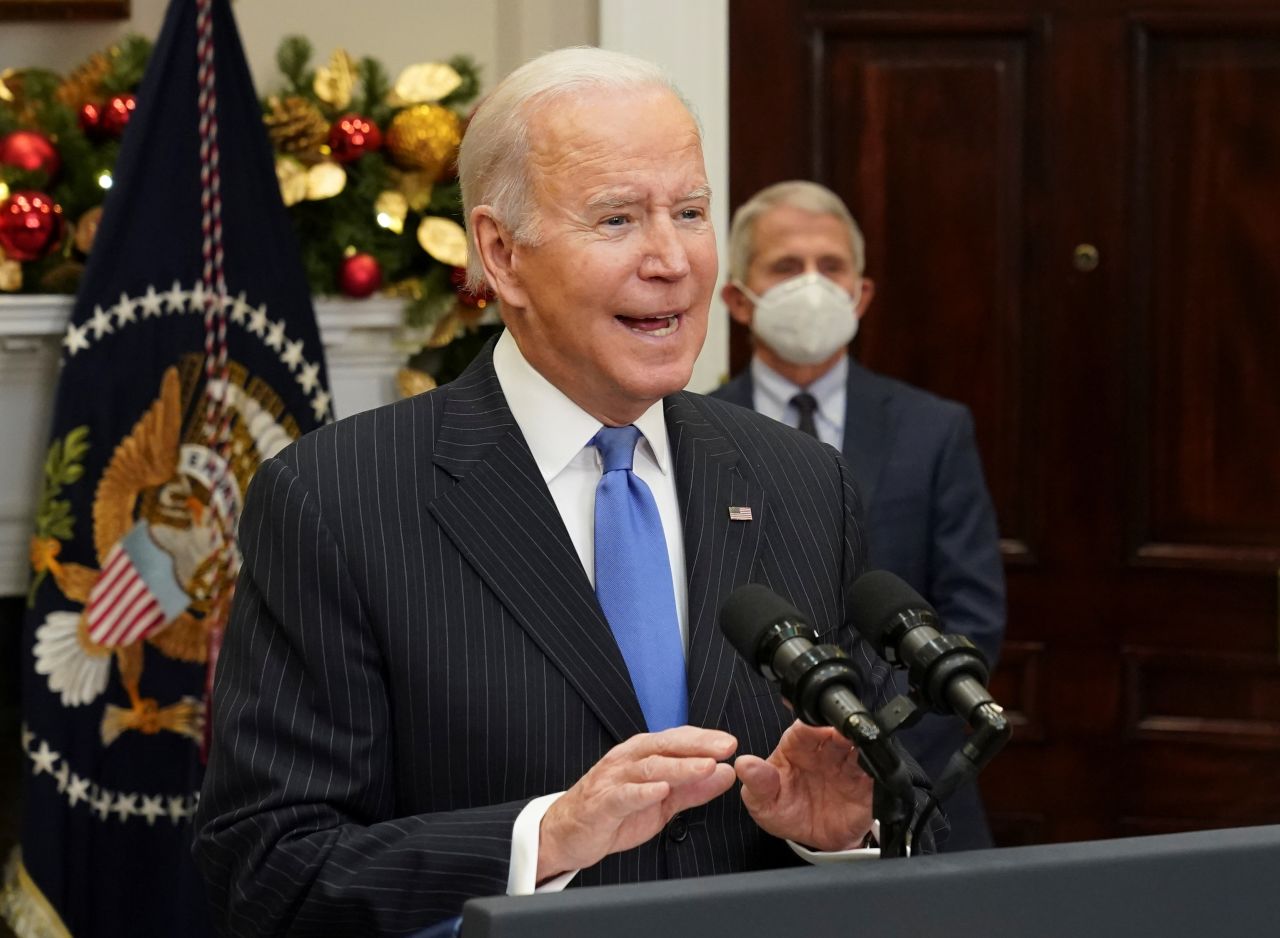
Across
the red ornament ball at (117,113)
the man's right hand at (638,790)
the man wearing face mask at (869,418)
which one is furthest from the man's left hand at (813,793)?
the red ornament ball at (117,113)

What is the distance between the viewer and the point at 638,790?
1.35m

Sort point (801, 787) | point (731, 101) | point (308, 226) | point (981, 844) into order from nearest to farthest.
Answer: point (801, 787)
point (981, 844)
point (308, 226)
point (731, 101)

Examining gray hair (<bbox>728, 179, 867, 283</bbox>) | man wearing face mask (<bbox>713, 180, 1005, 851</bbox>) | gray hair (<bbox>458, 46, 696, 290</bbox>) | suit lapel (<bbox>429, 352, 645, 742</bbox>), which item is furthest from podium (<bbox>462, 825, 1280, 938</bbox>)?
gray hair (<bbox>728, 179, 867, 283</bbox>)

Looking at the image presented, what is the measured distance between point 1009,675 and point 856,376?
1160mm

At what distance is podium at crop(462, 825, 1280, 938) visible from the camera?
1076 mm

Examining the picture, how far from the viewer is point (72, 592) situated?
3.46m

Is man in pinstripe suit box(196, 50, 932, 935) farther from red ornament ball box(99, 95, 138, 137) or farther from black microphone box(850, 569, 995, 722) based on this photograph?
red ornament ball box(99, 95, 138, 137)

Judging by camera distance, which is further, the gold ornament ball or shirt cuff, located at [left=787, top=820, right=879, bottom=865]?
the gold ornament ball

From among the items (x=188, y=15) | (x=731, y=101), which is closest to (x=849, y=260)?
(x=731, y=101)

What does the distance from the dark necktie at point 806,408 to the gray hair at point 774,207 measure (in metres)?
0.28

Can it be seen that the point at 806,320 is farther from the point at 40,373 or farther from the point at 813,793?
the point at 813,793

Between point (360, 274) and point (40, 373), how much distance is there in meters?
0.66

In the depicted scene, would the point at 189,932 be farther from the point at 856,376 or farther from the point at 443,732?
the point at 443,732

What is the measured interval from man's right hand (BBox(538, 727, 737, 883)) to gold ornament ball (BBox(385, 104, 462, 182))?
2.37 metres
